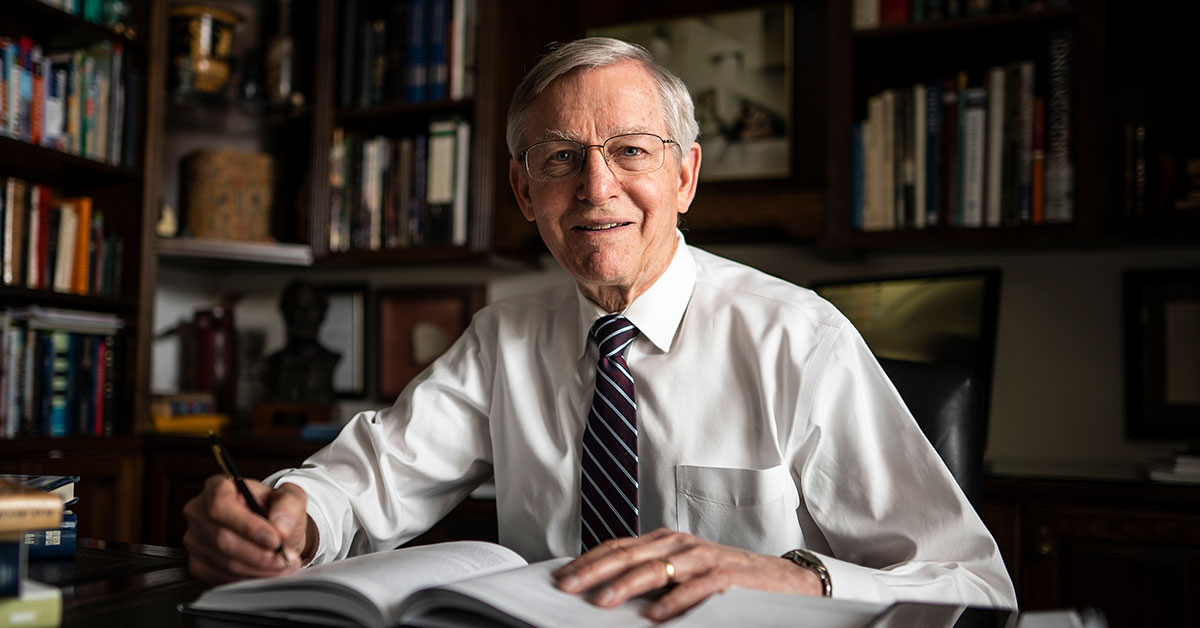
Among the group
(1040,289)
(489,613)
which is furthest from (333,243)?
(489,613)

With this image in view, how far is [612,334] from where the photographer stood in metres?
1.28

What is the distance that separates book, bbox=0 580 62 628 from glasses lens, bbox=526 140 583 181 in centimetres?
82

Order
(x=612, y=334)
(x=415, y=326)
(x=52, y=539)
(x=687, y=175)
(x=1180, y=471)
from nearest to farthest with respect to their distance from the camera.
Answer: (x=52, y=539)
(x=612, y=334)
(x=687, y=175)
(x=1180, y=471)
(x=415, y=326)

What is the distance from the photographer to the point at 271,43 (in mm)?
2631

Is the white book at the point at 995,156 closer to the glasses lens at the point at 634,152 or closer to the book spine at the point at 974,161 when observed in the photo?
the book spine at the point at 974,161

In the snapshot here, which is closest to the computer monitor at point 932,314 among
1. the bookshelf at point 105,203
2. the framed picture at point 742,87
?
the framed picture at point 742,87

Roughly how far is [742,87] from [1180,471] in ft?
4.31

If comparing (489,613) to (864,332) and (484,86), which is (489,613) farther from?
(484,86)

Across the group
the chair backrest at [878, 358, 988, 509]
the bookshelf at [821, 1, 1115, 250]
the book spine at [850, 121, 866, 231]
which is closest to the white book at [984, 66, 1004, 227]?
the bookshelf at [821, 1, 1115, 250]

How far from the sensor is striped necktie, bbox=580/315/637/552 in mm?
1184

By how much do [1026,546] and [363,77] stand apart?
2.02 m

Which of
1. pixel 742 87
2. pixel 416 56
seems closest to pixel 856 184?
pixel 742 87

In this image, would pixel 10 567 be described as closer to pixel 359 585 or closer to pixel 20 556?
pixel 20 556

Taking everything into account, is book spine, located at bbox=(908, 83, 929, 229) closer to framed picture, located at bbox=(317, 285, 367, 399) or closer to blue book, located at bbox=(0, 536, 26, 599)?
framed picture, located at bbox=(317, 285, 367, 399)
